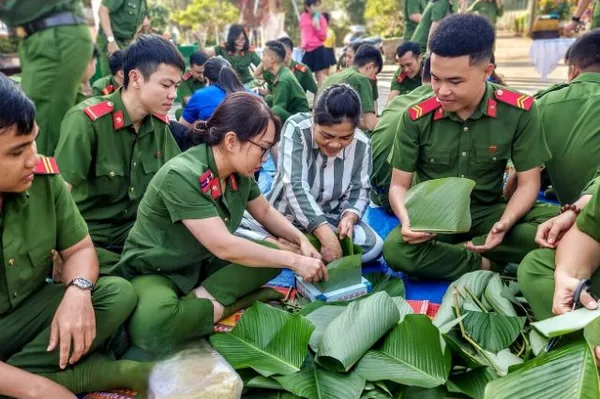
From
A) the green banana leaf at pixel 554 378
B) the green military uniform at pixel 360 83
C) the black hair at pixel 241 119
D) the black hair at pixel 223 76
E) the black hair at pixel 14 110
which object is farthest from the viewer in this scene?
the green military uniform at pixel 360 83

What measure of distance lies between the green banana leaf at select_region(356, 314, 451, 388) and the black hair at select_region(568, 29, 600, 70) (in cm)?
195

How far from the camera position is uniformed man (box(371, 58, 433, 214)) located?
10.9 feet

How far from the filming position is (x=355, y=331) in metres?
1.71

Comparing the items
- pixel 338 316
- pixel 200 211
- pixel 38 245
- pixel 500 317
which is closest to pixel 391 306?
pixel 338 316

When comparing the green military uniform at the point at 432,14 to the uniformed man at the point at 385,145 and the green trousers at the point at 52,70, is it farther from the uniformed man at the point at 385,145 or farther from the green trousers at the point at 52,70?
the green trousers at the point at 52,70

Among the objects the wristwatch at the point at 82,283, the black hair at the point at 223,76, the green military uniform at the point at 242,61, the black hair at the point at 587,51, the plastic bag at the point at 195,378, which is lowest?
the green military uniform at the point at 242,61

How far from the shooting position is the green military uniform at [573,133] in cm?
263

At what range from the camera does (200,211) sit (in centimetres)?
193

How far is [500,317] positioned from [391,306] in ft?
1.20

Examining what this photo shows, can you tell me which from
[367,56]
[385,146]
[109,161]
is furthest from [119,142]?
[367,56]

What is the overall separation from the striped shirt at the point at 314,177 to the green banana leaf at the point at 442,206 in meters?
0.42

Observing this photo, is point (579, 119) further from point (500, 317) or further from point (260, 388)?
point (260, 388)

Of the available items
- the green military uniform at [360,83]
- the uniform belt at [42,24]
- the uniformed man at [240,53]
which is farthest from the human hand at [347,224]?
the uniformed man at [240,53]

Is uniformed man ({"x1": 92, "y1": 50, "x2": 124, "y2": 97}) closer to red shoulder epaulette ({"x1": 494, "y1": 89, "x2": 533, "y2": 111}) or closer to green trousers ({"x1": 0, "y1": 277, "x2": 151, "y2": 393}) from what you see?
green trousers ({"x1": 0, "y1": 277, "x2": 151, "y2": 393})
